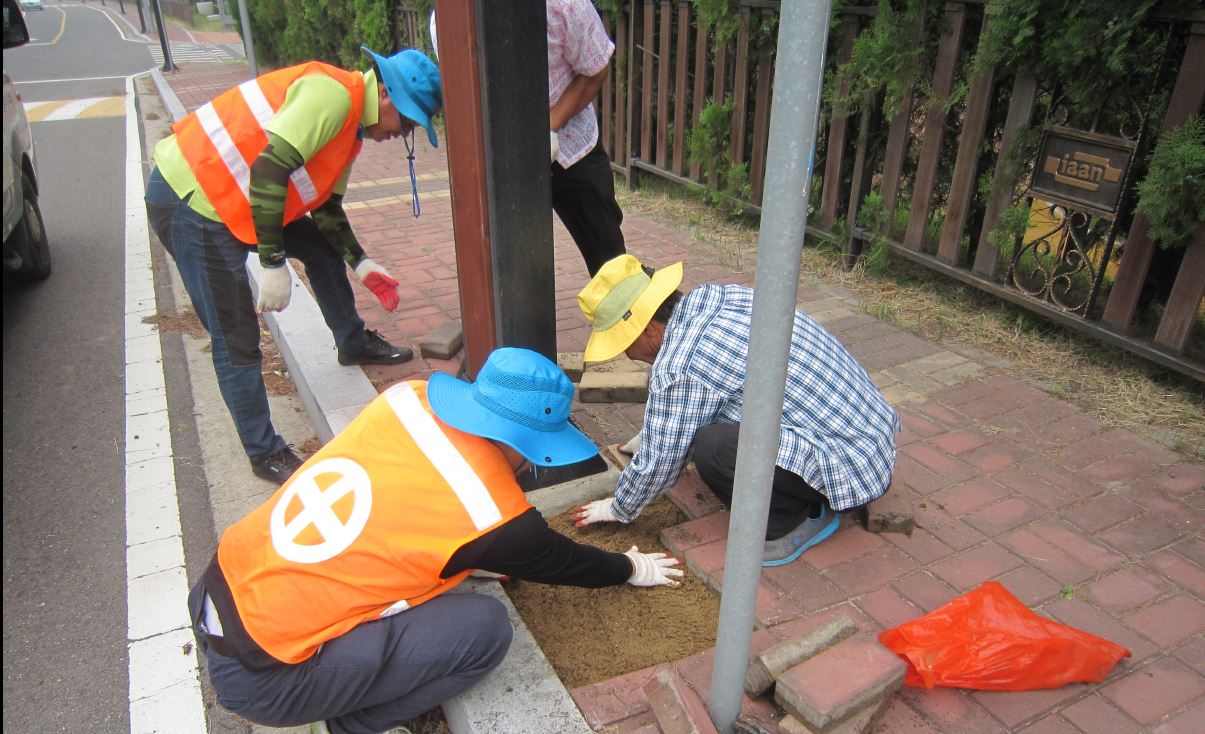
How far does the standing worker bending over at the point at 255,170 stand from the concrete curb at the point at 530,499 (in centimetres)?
49

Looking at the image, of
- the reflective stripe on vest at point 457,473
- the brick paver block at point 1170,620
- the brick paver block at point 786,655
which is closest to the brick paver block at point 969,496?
the brick paver block at point 1170,620

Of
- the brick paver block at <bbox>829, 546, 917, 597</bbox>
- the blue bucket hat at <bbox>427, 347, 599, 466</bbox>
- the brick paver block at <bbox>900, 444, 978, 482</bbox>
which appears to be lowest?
the brick paver block at <bbox>829, 546, 917, 597</bbox>

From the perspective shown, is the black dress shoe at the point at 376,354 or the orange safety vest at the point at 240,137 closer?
the orange safety vest at the point at 240,137

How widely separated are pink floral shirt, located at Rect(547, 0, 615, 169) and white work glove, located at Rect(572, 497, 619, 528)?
1.79 metres

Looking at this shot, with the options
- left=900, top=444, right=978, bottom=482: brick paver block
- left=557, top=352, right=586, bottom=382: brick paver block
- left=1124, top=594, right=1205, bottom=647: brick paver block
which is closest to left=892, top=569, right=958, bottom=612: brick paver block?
left=1124, top=594, right=1205, bottom=647: brick paver block

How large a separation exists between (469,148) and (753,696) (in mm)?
1754

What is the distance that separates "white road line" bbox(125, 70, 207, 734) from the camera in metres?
2.30

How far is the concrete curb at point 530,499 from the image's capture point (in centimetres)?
197

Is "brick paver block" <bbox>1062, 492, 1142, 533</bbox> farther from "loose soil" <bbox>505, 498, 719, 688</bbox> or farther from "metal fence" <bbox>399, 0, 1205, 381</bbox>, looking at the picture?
"loose soil" <bbox>505, 498, 719, 688</bbox>

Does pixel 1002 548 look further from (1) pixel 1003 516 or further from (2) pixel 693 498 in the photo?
(2) pixel 693 498

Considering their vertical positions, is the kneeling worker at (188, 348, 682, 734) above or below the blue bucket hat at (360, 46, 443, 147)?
below

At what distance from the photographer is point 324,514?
181cm

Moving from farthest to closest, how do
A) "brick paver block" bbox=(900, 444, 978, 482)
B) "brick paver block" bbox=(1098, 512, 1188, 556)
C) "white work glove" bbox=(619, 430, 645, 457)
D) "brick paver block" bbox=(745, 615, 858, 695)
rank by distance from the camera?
"white work glove" bbox=(619, 430, 645, 457) → "brick paver block" bbox=(900, 444, 978, 482) → "brick paver block" bbox=(1098, 512, 1188, 556) → "brick paver block" bbox=(745, 615, 858, 695)

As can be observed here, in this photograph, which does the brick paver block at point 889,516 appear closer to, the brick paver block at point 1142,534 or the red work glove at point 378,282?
the brick paver block at point 1142,534
